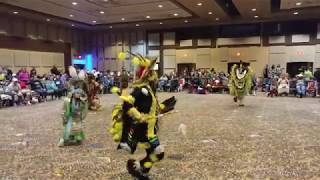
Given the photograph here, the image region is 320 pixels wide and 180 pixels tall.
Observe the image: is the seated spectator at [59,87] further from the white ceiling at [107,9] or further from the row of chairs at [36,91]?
the white ceiling at [107,9]

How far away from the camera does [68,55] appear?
64.9ft

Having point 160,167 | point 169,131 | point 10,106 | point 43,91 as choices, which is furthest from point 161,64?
point 160,167

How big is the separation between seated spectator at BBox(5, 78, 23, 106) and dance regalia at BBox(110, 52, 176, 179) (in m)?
8.15

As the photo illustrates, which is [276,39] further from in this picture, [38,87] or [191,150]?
[191,150]

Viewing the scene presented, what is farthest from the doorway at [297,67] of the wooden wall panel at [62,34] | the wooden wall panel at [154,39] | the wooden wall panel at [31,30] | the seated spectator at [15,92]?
the wooden wall panel at [31,30]

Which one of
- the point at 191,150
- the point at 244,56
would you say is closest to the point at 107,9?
the point at 244,56

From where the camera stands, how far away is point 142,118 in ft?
9.70

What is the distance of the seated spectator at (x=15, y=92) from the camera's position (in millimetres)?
10125

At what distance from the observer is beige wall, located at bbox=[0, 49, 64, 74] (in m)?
15.5

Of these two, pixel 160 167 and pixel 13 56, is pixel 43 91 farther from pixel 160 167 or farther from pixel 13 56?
pixel 160 167

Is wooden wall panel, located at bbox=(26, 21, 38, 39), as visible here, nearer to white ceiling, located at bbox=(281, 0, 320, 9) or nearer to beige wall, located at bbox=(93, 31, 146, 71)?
beige wall, located at bbox=(93, 31, 146, 71)

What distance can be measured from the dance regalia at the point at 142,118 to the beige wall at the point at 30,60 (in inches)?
561

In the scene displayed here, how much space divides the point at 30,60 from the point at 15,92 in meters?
7.24

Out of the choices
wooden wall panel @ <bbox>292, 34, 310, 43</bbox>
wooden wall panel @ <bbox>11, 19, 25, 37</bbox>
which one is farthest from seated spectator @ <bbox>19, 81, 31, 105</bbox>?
wooden wall panel @ <bbox>292, 34, 310, 43</bbox>
